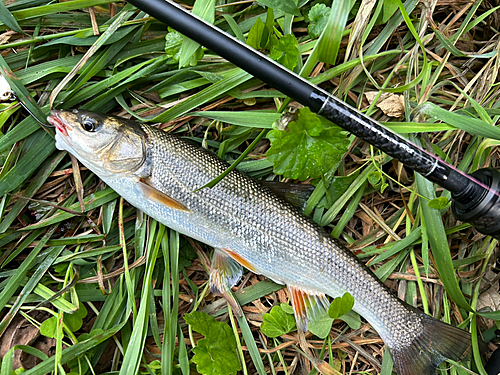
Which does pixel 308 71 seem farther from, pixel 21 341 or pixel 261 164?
pixel 21 341

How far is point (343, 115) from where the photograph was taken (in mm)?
1835

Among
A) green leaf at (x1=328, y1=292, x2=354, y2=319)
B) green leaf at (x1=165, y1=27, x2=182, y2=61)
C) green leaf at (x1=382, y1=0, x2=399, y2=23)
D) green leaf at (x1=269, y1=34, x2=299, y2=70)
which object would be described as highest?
green leaf at (x1=382, y1=0, x2=399, y2=23)

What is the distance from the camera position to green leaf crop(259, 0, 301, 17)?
224 cm

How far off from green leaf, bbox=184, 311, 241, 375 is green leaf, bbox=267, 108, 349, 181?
1058mm

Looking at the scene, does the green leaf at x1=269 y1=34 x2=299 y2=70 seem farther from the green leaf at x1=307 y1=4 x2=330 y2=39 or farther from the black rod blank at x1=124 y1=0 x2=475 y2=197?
the black rod blank at x1=124 y1=0 x2=475 y2=197

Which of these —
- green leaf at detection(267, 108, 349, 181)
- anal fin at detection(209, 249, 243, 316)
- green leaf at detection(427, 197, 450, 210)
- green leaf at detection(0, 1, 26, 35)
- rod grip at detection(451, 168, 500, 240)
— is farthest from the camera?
anal fin at detection(209, 249, 243, 316)

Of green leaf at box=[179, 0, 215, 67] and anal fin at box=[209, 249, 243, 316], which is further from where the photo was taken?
anal fin at box=[209, 249, 243, 316]

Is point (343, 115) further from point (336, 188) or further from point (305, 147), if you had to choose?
point (336, 188)

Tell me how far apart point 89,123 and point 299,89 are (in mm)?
1297

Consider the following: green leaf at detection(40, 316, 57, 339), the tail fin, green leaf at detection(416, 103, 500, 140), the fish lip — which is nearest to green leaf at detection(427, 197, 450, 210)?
green leaf at detection(416, 103, 500, 140)

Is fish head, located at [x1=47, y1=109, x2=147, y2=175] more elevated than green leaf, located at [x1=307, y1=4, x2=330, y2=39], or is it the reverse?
green leaf, located at [x1=307, y1=4, x2=330, y2=39]

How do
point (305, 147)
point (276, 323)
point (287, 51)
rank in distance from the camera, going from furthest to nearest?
point (276, 323) < point (287, 51) < point (305, 147)

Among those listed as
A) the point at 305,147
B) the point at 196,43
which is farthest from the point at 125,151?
the point at 305,147

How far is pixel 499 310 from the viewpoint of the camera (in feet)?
7.63
